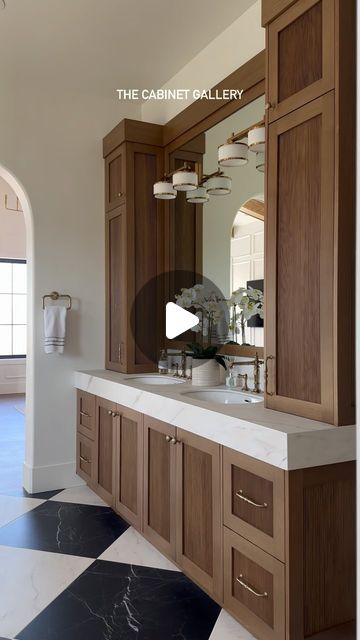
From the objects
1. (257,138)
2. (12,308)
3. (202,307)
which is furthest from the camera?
(12,308)

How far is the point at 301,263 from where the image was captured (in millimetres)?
1917

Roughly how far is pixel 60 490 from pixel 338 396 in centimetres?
245

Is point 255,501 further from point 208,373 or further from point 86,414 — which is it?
point 86,414

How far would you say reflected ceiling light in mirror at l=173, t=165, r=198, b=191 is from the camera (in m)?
3.10

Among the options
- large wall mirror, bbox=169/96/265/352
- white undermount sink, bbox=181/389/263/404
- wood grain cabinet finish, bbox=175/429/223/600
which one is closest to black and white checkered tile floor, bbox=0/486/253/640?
wood grain cabinet finish, bbox=175/429/223/600

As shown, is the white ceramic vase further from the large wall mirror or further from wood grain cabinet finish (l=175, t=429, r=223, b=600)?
wood grain cabinet finish (l=175, t=429, r=223, b=600)

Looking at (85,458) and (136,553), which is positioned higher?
(85,458)

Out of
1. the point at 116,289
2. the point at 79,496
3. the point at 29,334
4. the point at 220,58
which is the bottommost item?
the point at 79,496

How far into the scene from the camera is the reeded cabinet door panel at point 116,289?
3518mm

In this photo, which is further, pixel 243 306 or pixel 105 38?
pixel 105 38

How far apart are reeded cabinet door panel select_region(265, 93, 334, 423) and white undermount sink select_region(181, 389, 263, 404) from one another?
0.44m

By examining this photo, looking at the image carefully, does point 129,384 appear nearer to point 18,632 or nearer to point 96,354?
point 96,354

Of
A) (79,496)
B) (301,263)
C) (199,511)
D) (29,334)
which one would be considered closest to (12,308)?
(29,334)

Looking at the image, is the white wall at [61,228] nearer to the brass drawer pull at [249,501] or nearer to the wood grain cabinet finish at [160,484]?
the wood grain cabinet finish at [160,484]
